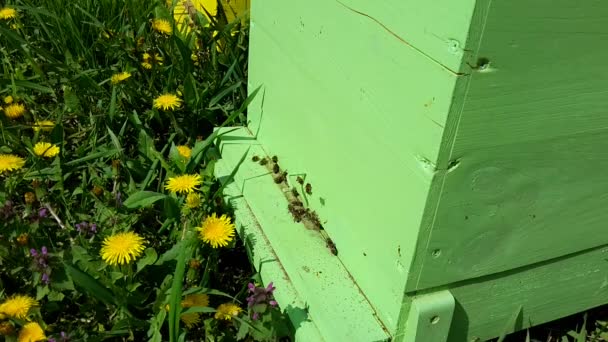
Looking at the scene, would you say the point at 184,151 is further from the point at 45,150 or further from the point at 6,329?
the point at 6,329

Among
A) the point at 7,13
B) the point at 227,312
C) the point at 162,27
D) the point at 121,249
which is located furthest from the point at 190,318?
the point at 7,13

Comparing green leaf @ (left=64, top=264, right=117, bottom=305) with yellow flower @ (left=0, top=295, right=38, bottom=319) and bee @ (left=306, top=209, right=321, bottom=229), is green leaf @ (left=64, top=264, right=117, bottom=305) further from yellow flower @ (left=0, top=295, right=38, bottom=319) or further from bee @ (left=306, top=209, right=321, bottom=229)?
bee @ (left=306, top=209, right=321, bottom=229)

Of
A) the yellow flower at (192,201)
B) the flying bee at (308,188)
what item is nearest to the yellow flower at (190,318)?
the yellow flower at (192,201)

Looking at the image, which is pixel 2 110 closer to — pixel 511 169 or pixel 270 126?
pixel 270 126

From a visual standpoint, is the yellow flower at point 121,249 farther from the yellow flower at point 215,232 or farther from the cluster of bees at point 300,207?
the cluster of bees at point 300,207

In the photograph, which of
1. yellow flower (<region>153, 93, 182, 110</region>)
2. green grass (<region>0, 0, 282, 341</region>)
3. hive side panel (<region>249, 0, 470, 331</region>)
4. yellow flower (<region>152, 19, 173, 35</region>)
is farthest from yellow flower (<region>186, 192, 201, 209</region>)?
yellow flower (<region>152, 19, 173, 35</region>)

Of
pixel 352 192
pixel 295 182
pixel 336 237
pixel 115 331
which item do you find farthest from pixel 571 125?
pixel 115 331
